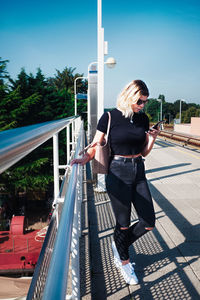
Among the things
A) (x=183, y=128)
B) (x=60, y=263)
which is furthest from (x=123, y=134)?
(x=183, y=128)

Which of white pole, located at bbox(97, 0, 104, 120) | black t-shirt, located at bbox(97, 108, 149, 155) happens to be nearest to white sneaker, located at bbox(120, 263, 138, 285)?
black t-shirt, located at bbox(97, 108, 149, 155)

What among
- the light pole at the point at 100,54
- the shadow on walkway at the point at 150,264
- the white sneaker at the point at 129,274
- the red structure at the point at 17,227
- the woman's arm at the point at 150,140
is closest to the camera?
the shadow on walkway at the point at 150,264

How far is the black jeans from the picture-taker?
2629 mm

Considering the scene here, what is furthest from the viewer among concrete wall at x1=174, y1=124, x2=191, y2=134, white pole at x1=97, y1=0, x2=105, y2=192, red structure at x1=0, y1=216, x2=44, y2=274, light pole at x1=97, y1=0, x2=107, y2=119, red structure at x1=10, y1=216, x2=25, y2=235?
concrete wall at x1=174, y1=124, x2=191, y2=134

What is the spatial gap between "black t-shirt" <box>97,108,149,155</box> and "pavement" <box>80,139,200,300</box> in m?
1.34

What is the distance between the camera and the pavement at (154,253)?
2.60 metres

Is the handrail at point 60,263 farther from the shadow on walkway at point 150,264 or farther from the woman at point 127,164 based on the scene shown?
the shadow on walkway at point 150,264

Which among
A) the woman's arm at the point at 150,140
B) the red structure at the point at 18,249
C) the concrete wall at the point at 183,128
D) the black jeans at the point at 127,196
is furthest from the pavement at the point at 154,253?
the concrete wall at the point at 183,128

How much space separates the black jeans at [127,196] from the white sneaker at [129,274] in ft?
0.31

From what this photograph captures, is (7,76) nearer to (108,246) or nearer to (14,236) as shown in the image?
(14,236)

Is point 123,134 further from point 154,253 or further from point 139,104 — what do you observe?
point 154,253

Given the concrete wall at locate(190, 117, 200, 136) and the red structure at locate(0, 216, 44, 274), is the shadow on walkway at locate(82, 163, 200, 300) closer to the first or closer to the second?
the red structure at locate(0, 216, 44, 274)

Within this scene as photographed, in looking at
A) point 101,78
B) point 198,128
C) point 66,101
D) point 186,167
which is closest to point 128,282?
point 101,78

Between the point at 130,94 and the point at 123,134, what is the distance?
0.41 meters
